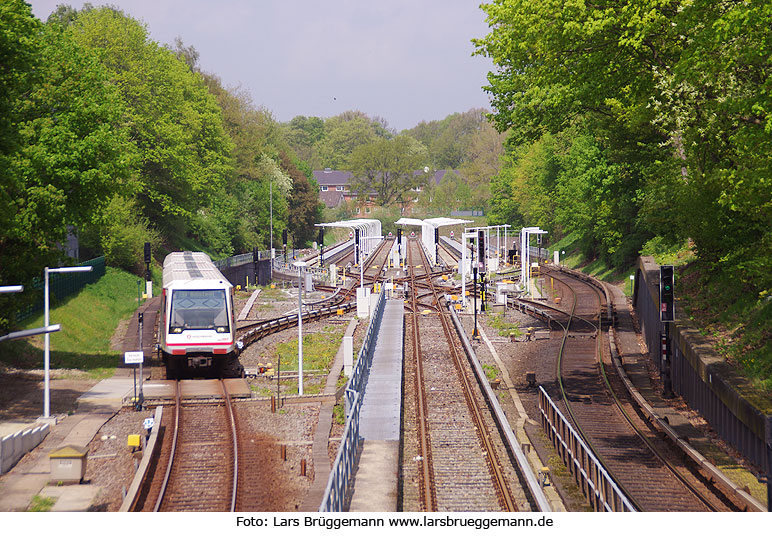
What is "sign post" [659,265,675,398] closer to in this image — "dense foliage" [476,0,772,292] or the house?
"dense foliage" [476,0,772,292]

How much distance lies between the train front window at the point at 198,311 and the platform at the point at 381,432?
546 cm

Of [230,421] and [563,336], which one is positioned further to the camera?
[563,336]

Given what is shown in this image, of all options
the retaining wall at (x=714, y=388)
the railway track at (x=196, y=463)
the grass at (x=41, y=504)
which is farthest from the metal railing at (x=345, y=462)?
the retaining wall at (x=714, y=388)

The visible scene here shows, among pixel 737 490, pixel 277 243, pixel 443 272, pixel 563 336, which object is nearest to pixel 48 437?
pixel 737 490

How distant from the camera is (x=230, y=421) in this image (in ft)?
73.3

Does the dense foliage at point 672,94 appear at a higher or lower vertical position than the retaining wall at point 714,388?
higher

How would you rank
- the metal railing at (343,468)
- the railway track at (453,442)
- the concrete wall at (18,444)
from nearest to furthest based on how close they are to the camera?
the metal railing at (343,468)
the railway track at (453,442)
the concrete wall at (18,444)

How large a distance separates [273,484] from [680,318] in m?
16.4

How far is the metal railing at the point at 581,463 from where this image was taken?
1502 cm

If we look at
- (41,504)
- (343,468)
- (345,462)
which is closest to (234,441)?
(41,504)

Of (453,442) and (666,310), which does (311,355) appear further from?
(666,310)

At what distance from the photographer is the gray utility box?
57.2 feet

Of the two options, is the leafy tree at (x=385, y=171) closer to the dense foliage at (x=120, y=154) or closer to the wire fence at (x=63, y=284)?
the dense foliage at (x=120, y=154)

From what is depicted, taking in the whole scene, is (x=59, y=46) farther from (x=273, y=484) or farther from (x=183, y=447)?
(x=273, y=484)
